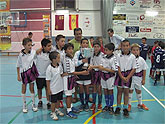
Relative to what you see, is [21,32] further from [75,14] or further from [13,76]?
[13,76]

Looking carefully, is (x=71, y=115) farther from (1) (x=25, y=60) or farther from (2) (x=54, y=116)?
(1) (x=25, y=60)

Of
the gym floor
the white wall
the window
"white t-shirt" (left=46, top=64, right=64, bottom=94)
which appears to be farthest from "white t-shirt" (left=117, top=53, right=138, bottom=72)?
the window

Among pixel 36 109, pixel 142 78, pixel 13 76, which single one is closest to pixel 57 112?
pixel 36 109

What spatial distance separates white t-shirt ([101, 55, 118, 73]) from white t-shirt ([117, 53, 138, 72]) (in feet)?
0.31

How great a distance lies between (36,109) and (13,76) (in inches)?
130

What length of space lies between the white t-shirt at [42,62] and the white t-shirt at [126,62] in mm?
1306

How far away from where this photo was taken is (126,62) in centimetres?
295

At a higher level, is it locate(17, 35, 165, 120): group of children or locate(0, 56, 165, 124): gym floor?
locate(17, 35, 165, 120): group of children

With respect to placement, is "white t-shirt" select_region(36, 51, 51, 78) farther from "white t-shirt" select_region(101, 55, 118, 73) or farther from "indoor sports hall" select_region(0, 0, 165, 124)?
"indoor sports hall" select_region(0, 0, 165, 124)

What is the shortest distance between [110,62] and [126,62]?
0.90 ft

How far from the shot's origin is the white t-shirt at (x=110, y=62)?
291 centimetres

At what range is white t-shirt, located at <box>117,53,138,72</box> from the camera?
2.95m

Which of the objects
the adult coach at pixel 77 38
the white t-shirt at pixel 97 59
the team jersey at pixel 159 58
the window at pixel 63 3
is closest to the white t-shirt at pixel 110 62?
the white t-shirt at pixel 97 59

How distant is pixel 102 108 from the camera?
3.41 m
